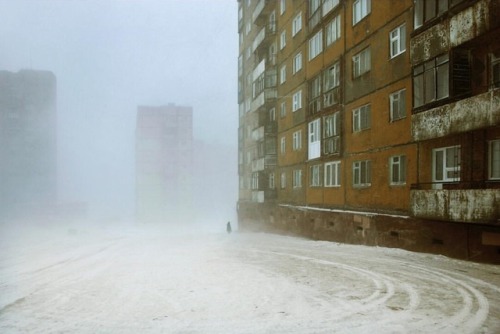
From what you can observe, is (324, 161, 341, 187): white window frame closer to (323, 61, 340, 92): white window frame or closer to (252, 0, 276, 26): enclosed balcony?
(323, 61, 340, 92): white window frame

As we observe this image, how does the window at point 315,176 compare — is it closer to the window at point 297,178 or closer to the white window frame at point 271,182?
the window at point 297,178

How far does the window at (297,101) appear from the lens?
90.4 ft

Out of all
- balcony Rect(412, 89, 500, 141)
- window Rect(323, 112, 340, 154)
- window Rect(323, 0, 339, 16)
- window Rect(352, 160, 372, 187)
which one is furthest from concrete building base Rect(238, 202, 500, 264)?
window Rect(323, 0, 339, 16)

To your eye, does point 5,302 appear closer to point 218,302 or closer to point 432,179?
point 218,302

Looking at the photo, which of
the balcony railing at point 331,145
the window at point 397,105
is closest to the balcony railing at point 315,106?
the balcony railing at point 331,145

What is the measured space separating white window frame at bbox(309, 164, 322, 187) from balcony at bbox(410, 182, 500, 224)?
9.69 meters

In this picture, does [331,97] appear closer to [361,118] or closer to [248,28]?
[361,118]

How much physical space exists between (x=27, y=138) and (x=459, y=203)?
9472cm

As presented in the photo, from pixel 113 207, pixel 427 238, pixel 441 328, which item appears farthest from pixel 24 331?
pixel 113 207

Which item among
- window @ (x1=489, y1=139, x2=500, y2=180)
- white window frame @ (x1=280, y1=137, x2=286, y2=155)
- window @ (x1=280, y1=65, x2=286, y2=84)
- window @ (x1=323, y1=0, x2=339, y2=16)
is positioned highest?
window @ (x1=323, y1=0, x2=339, y2=16)

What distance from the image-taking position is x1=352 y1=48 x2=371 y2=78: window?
19.3 m

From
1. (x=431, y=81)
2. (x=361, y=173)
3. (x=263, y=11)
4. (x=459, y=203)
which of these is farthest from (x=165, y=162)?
(x=459, y=203)

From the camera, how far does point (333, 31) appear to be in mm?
22750

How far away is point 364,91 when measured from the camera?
19359mm
